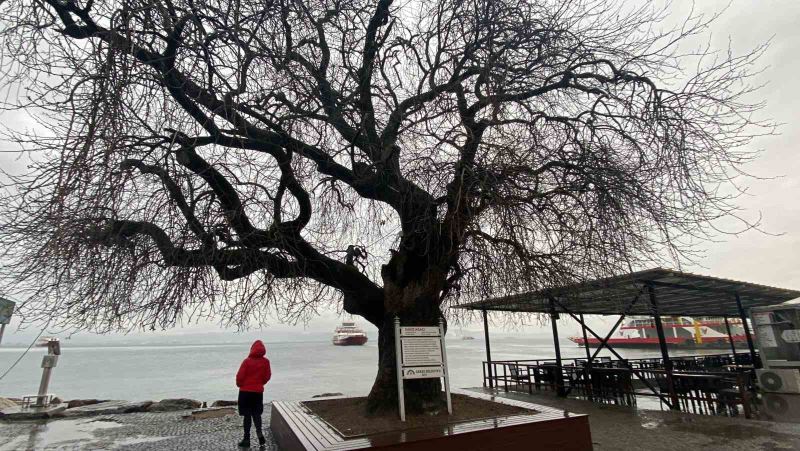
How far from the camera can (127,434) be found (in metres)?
8.50

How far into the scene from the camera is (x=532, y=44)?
598cm

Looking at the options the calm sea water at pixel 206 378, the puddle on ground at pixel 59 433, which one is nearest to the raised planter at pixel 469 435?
the puddle on ground at pixel 59 433

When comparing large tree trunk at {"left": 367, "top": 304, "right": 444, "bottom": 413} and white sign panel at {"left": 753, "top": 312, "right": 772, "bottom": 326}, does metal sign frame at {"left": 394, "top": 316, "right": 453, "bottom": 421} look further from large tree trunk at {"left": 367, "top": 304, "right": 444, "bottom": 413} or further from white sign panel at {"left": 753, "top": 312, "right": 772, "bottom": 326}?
white sign panel at {"left": 753, "top": 312, "right": 772, "bottom": 326}

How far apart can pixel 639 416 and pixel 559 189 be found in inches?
265

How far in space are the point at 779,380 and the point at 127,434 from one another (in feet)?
48.2

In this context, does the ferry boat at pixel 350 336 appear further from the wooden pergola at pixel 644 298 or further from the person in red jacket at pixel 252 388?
the person in red jacket at pixel 252 388

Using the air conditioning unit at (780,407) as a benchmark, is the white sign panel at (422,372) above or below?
above

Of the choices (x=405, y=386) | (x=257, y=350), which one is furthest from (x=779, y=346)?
(x=257, y=350)

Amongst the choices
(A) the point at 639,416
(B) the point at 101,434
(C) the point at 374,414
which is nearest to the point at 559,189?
(C) the point at 374,414

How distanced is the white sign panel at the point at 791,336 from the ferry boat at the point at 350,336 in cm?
8297

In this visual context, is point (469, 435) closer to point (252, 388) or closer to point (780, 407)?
point (252, 388)

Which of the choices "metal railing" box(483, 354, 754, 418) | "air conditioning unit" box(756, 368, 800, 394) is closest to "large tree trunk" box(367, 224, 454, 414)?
"metal railing" box(483, 354, 754, 418)

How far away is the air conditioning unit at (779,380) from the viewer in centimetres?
920

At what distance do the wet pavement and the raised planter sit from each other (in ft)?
4.33
